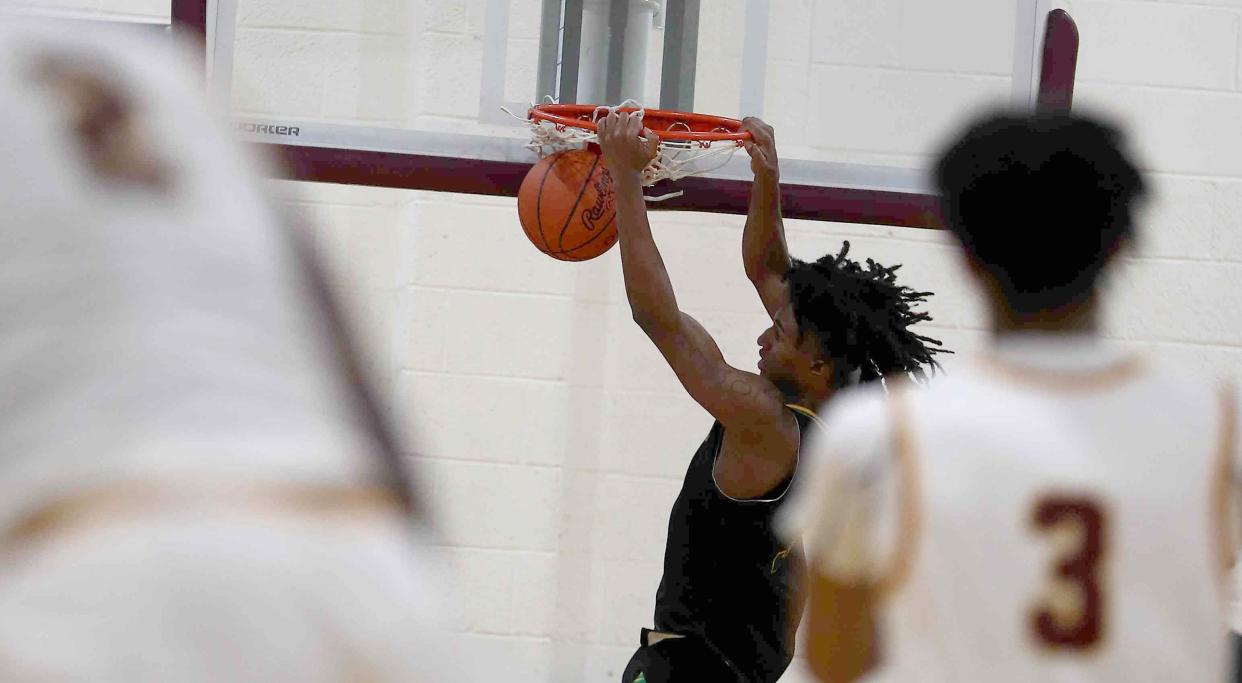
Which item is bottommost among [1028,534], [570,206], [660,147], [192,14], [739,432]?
[739,432]

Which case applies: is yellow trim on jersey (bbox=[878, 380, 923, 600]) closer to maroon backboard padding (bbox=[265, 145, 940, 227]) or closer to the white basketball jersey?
the white basketball jersey

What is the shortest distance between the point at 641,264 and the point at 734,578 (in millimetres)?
543

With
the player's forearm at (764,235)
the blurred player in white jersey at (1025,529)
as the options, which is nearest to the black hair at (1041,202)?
the blurred player in white jersey at (1025,529)

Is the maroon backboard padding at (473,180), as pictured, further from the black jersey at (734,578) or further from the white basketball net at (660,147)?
the black jersey at (734,578)

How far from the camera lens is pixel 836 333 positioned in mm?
2498

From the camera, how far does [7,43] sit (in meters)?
0.43

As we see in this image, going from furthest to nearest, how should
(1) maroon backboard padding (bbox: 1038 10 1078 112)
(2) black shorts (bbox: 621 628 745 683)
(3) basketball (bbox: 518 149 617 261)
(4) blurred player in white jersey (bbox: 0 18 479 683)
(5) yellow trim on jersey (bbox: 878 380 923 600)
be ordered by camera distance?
(1) maroon backboard padding (bbox: 1038 10 1078 112)
(3) basketball (bbox: 518 149 617 261)
(2) black shorts (bbox: 621 628 745 683)
(5) yellow trim on jersey (bbox: 878 380 923 600)
(4) blurred player in white jersey (bbox: 0 18 479 683)

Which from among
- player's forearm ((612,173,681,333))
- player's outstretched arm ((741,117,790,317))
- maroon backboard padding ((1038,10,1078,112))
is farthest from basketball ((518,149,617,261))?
maroon backboard padding ((1038,10,1078,112))

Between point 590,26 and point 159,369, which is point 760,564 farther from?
point 159,369

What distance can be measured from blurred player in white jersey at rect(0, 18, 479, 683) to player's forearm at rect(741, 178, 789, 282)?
2347 millimetres

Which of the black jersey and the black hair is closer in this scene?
the black hair

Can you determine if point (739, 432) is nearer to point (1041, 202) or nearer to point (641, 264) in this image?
point (641, 264)

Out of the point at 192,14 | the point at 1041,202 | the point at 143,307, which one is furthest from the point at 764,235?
the point at 143,307

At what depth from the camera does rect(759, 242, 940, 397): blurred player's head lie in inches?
97.6
